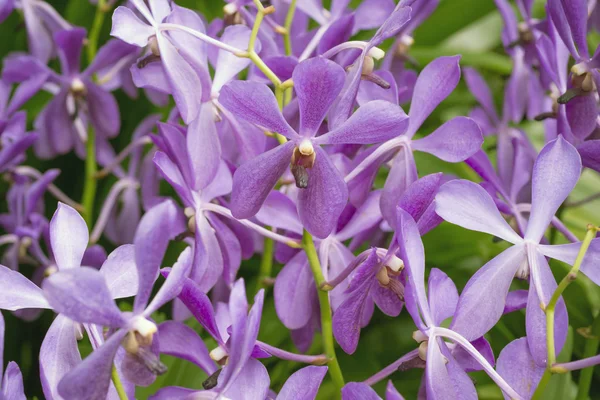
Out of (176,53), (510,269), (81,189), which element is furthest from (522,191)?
(81,189)

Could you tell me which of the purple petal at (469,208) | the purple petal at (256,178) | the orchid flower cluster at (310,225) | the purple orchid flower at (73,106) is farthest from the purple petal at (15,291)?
the purple orchid flower at (73,106)

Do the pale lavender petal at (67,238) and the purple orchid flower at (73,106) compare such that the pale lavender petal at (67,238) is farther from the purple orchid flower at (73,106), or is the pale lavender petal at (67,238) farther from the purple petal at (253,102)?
the purple orchid flower at (73,106)

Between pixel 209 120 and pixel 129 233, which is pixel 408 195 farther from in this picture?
pixel 129 233

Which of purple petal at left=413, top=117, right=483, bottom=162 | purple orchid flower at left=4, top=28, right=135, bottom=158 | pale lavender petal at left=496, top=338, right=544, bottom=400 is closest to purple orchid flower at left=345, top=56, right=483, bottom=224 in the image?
purple petal at left=413, top=117, right=483, bottom=162

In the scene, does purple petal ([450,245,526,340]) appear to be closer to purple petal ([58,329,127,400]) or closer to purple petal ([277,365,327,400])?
purple petal ([277,365,327,400])

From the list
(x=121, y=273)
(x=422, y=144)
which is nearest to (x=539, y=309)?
(x=422, y=144)

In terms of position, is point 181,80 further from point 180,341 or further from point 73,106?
point 73,106
